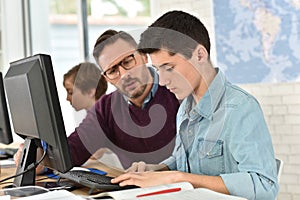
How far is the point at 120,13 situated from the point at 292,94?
1790 millimetres

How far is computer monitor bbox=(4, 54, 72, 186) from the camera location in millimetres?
1340

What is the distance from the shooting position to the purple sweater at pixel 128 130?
203 centimetres

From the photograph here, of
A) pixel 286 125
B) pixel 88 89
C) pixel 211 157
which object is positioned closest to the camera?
pixel 211 157

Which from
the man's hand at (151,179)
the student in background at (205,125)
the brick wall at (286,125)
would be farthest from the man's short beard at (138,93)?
the brick wall at (286,125)

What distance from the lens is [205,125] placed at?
151 centimetres

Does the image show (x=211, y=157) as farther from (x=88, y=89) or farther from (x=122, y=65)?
(x=88, y=89)

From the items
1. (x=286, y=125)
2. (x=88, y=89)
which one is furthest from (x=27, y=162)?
(x=286, y=125)

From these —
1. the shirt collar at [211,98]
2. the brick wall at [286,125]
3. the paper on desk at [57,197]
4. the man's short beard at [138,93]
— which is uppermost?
the shirt collar at [211,98]

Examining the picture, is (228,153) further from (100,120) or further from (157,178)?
(100,120)

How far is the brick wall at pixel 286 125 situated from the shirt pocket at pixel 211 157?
1567mm

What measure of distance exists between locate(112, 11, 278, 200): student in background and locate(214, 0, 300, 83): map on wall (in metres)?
1.47

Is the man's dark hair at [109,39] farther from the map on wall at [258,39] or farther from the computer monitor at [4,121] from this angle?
the map on wall at [258,39]

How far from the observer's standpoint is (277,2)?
296 cm

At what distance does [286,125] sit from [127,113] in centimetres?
121
